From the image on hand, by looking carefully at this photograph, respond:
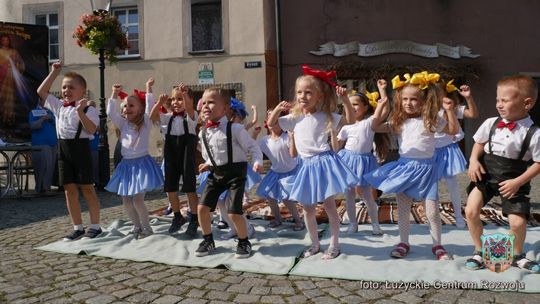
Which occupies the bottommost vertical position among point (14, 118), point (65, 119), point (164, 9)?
point (65, 119)

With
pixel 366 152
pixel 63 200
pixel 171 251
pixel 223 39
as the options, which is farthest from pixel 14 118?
pixel 366 152

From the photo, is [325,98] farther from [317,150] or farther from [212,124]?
[212,124]

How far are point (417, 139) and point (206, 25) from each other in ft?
36.4

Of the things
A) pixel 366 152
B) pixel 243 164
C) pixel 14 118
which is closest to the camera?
pixel 243 164

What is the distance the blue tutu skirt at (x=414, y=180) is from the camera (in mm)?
3754

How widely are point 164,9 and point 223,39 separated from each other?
2.16 m

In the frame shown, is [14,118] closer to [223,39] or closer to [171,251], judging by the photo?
[223,39]

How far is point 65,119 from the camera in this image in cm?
477

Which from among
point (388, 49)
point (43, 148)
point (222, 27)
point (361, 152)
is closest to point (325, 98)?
point (361, 152)

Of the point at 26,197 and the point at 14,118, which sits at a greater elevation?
the point at 14,118

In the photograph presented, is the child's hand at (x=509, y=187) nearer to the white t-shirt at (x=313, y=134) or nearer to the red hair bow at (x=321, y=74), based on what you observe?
the white t-shirt at (x=313, y=134)

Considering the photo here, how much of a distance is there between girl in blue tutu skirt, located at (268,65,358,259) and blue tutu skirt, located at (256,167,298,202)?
0.35 m

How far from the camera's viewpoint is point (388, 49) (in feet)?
43.0

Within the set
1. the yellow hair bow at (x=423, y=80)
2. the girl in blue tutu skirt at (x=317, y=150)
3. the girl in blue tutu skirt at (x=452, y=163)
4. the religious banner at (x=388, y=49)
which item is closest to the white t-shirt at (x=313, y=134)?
the girl in blue tutu skirt at (x=317, y=150)
